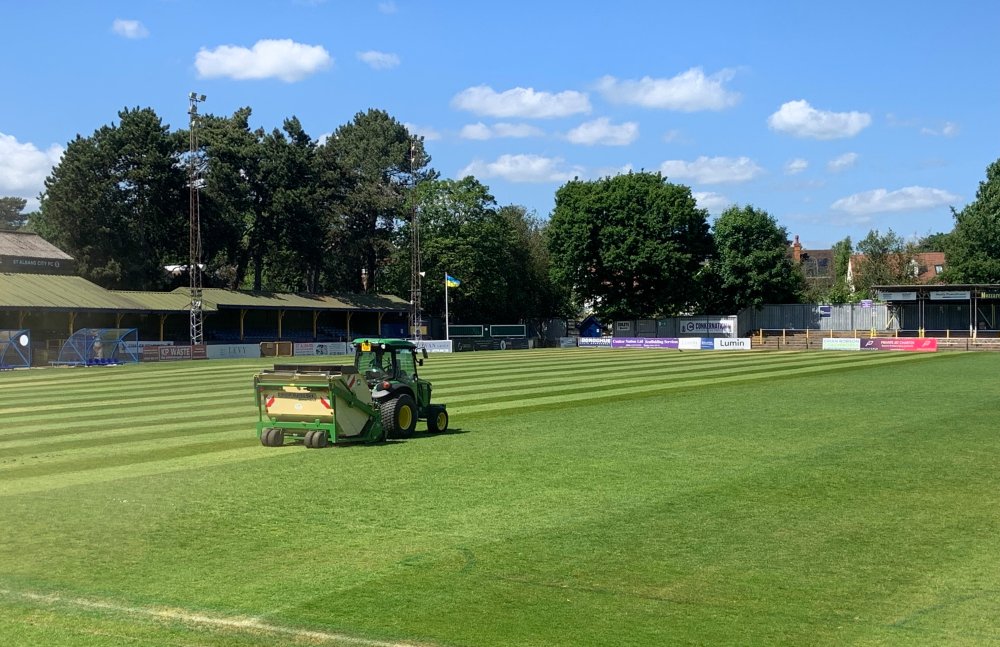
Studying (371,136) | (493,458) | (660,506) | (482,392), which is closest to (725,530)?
(660,506)

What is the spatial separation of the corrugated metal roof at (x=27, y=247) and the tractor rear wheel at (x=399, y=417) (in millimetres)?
62818

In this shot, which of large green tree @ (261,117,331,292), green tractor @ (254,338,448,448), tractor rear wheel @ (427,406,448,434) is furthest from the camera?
large green tree @ (261,117,331,292)

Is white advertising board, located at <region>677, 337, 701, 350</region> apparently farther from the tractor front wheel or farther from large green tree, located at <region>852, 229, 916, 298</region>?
the tractor front wheel

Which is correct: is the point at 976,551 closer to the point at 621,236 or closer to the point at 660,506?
the point at 660,506

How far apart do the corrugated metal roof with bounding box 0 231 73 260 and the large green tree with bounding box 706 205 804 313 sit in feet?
188

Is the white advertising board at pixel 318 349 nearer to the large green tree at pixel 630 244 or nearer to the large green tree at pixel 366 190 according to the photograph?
the large green tree at pixel 366 190

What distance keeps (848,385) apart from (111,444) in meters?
24.4

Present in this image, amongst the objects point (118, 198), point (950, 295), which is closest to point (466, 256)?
point (118, 198)

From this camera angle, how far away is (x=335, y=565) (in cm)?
952

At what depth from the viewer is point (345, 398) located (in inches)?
709

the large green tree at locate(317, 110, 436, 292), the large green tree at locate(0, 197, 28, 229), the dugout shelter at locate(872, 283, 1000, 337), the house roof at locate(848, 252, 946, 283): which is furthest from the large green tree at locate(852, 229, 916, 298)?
the large green tree at locate(0, 197, 28, 229)

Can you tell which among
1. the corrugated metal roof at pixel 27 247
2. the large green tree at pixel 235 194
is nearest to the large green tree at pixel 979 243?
the large green tree at pixel 235 194

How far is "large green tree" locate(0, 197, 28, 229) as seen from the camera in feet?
534

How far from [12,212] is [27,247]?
336ft
